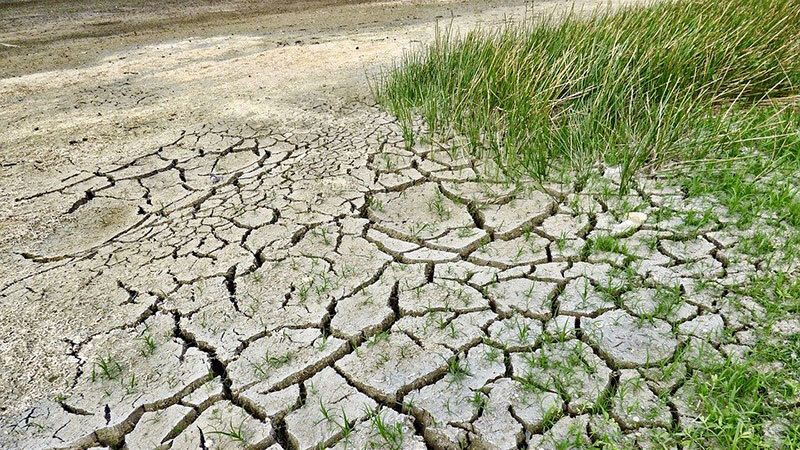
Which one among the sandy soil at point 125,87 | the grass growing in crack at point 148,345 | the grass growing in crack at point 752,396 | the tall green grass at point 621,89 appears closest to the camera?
the grass growing in crack at point 752,396

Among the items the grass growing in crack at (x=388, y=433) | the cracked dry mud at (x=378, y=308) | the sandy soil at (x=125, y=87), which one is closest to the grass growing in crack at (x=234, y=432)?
the cracked dry mud at (x=378, y=308)

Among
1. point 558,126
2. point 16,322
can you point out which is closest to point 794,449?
point 558,126

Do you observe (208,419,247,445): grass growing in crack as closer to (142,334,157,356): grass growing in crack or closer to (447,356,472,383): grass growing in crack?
(142,334,157,356): grass growing in crack

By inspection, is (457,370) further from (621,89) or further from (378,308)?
(621,89)

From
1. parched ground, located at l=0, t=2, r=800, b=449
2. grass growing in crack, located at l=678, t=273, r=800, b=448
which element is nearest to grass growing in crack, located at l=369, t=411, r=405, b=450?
parched ground, located at l=0, t=2, r=800, b=449

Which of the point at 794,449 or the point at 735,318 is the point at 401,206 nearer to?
the point at 735,318

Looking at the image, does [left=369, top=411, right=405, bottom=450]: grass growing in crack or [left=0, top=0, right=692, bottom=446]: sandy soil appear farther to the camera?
[left=0, top=0, right=692, bottom=446]: sandy soil

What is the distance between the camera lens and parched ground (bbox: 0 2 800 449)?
1946 mm

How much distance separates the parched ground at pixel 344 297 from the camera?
1946mm

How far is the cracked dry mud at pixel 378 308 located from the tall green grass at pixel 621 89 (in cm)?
25

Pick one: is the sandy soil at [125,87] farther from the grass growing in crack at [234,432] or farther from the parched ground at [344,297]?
the grass growing in crack at [234,432]

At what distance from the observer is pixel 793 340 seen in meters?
2.09

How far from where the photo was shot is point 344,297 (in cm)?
248

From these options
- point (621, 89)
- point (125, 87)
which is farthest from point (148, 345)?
point (125, 87)
